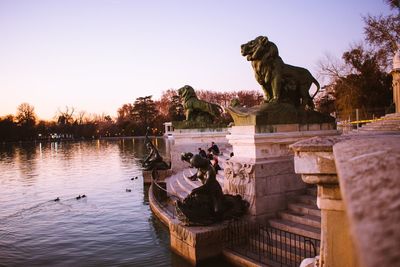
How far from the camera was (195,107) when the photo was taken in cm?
1788

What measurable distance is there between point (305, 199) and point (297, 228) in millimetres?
1083

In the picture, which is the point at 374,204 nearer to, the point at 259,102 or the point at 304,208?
the point at 304,208

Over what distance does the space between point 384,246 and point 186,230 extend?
682cm

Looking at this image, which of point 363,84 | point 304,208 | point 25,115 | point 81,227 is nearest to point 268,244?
point 304,208

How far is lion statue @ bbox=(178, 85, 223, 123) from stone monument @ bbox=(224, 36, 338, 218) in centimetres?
917

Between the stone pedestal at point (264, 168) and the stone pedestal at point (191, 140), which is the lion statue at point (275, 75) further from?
the stone pedestal at point (191, 140)

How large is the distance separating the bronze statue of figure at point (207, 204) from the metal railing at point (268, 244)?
1.01 ft

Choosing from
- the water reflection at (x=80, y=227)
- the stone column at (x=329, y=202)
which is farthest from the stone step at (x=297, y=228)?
the stone column at (x=329, y=202)

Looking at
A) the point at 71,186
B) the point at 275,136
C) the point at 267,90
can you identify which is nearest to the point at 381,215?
the point at 275,136

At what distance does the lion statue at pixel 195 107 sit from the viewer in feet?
58.2

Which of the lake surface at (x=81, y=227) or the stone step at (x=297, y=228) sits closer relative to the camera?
the stone step at (x=297, y=228)

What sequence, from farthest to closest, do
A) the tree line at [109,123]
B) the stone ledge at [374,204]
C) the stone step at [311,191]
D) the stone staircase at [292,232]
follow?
the tree line at [109,123] → the stone step at [311,191] → the stone staircase at [292,232] → the stone ledge at [374,204]

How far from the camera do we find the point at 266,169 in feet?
24.9

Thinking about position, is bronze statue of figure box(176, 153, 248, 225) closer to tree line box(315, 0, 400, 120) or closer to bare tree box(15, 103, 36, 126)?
tree line box(315, 0, 400, 120)
